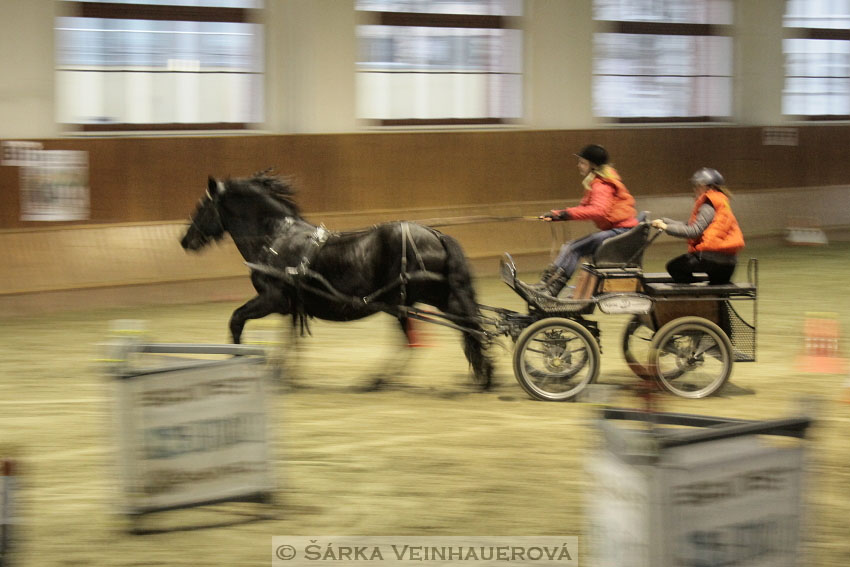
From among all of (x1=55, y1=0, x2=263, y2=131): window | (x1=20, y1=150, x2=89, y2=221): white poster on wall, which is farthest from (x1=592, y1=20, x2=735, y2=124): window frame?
(x1=20, y1=150, x2=89, y2=221): white poster on wall

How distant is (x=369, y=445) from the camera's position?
23.3ft

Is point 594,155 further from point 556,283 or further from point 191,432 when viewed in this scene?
point 191,432

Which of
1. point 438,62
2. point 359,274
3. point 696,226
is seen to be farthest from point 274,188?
point 438,62

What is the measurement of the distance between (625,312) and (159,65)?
25.4 ft

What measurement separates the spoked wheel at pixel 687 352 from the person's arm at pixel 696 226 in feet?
1.98

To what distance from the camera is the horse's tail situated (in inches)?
333

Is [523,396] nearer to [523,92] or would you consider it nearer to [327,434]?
[327,434]

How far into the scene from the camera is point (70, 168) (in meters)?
12.8

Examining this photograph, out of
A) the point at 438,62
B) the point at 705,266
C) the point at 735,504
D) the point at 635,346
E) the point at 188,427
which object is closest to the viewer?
the point at 735,504

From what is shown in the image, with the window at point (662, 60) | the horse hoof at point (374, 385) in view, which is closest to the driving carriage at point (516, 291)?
the horse hoof at point (374, 385)

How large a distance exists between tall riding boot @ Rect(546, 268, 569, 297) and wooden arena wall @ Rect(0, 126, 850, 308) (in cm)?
356

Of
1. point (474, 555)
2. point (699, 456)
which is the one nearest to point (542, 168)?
point (474, 555)

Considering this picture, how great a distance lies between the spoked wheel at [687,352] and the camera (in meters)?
8.22

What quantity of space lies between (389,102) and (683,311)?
7879 millimetres
